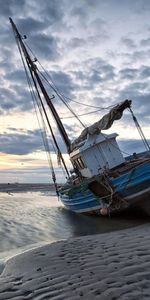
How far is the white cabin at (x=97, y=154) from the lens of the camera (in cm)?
2152

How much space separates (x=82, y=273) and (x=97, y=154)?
48.8 ft

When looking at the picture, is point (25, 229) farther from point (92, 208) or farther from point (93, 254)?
point (93, 254)

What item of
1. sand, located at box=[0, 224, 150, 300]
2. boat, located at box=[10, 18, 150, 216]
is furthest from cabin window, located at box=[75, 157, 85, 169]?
sand, located at box=[0, 224, 150, 300]

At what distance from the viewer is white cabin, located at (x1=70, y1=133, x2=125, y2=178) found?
21516 millimetres

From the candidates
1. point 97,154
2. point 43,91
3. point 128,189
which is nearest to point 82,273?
point 128,189

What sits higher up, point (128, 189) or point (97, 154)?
point (97, 154)

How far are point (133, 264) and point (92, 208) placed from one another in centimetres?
1355

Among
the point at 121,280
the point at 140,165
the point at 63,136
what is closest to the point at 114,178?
the point at 140,165

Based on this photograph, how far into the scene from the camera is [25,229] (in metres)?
16.6

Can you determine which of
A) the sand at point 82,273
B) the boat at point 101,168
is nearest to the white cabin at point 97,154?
the boat at point 101,168

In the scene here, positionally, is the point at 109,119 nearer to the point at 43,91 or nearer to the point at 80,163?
the point at 80,163

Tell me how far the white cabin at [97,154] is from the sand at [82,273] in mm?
11502

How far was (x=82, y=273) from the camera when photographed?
7.02 metres

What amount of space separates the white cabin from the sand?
11502 millimetres
